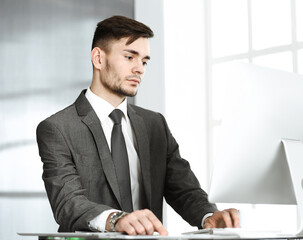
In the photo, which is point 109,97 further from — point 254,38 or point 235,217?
point 254,38

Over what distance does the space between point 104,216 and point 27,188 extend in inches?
70.2

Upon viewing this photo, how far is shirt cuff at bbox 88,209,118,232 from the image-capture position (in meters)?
1.54

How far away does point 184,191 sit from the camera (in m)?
2.25

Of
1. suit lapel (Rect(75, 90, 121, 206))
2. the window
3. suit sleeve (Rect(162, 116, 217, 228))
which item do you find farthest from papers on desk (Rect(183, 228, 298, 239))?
the window

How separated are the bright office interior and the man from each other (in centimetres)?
75

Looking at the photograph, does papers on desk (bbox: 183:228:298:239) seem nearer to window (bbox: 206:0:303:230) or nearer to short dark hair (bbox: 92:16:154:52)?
short dark hair (bbox: 92:16:154:52)

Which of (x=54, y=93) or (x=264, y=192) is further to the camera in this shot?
(x=54, y=93)

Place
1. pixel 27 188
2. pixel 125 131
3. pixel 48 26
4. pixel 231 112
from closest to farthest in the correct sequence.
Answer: pixel 231 112
pixel 125 131
pixel 27 188
pixel 48 26

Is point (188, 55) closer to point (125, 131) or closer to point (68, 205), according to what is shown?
point (125, 131)

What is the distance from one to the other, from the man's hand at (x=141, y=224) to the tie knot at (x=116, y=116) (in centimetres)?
83

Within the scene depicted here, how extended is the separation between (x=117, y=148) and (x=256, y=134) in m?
0.82

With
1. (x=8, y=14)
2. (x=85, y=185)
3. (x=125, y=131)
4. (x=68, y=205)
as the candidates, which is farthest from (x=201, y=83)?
(x=68, y=205)

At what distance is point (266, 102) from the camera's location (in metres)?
1.46

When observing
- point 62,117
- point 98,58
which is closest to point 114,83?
point 98,58
